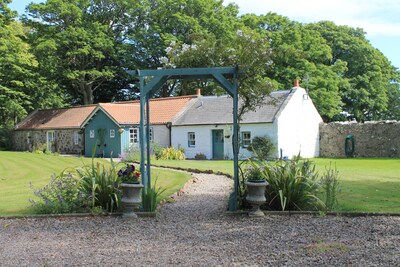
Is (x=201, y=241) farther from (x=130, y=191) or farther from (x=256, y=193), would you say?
(x=130, y=191)

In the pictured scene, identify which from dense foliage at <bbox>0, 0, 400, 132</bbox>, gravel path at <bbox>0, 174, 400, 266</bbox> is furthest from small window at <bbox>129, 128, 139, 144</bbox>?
gravel path at <bbox>0, 174, 400, 266</bbox>

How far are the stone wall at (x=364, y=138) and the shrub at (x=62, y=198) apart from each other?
2571 centimetres

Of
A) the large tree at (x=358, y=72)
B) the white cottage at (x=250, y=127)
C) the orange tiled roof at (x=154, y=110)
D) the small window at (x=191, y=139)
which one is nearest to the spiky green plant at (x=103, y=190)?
the white cottage at (x=250, y=127)

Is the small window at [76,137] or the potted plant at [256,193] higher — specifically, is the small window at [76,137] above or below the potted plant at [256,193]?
above

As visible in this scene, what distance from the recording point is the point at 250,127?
28.9 m

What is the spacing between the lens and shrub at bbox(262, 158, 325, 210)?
944 centimetres

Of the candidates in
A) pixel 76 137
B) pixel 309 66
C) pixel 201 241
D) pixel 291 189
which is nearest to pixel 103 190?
pixel 201 241

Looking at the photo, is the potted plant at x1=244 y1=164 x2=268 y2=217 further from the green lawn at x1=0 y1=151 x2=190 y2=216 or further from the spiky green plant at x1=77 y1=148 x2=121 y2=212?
the green lawn at x1=0 y1=151 x2=190 y2=216

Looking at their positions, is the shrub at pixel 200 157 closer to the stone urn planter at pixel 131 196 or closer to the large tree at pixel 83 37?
the large tree at pixel 83 37

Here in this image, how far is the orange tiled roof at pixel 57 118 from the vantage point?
36.9m

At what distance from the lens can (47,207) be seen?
9594mm

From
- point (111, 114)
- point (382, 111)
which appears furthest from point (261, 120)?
point (382, 111)

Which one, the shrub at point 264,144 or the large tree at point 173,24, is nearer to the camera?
the shrub at point 264,144

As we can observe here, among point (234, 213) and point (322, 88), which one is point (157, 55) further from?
point (234, 213)
